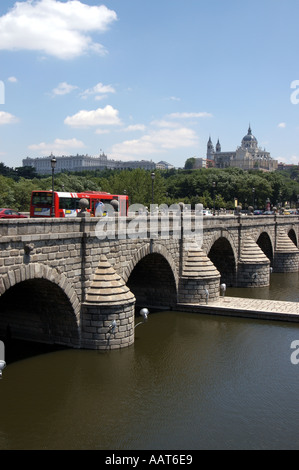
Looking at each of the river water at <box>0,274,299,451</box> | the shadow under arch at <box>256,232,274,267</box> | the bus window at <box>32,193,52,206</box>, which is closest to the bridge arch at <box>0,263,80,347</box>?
the river water at <box>0,274,299,451</box>

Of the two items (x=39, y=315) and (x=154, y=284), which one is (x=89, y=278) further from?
(x=154, y=284)

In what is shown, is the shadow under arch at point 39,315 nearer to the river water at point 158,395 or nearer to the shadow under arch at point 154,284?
the river water at point 158,395

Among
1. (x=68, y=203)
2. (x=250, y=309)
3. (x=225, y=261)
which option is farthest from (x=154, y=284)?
(x=225, y=261)

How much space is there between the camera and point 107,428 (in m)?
13.4

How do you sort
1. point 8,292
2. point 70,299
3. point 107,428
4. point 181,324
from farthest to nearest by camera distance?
point 181,324 < point 8,292 < point 70,299 < point 107,428

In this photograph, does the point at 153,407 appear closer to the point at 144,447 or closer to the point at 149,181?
the point at 144,447

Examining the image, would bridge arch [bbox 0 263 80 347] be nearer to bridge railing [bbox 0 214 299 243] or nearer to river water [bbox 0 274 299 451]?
river water [bbox 0 274 299 451]

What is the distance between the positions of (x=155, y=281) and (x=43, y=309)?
8866 millimetres

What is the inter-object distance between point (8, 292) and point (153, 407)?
326 inches

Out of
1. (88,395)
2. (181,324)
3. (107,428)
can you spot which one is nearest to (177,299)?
(181,324)

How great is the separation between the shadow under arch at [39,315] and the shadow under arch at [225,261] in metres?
17.8

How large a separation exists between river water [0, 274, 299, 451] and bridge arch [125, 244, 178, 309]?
4.60m

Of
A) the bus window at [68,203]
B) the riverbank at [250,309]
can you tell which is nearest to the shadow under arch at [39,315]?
the riverbank at [250,309]
